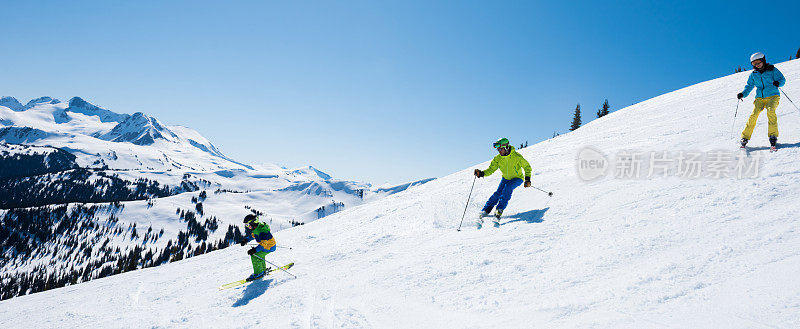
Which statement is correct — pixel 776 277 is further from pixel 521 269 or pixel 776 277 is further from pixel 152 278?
pixel 152 278

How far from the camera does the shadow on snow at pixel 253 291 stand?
757cm

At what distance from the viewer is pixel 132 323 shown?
25.9ft

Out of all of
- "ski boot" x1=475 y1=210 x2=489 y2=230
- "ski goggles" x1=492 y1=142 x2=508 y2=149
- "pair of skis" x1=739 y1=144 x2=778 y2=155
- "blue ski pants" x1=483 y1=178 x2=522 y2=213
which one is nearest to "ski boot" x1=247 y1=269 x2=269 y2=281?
"ski boot" x1=475 y1=210 x2=489 y2=230

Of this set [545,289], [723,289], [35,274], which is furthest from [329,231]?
[35,274]

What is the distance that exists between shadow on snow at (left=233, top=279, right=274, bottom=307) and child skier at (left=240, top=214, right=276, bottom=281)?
488mm

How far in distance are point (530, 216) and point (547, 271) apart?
335 cm

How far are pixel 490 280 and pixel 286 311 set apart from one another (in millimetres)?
4085

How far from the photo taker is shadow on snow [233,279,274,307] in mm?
7573

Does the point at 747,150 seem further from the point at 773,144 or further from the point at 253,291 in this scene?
the point at 253,291

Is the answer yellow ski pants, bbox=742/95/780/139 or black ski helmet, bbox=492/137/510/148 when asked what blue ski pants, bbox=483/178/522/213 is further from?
yellow ski pants, bbox=742/95/780/139

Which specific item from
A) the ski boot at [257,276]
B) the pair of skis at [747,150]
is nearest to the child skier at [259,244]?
the ski boot at [257,276]

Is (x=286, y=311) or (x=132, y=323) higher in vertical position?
(x=286, y=311)

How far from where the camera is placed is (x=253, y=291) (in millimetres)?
8117

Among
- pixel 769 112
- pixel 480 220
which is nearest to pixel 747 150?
pixel 769 112
